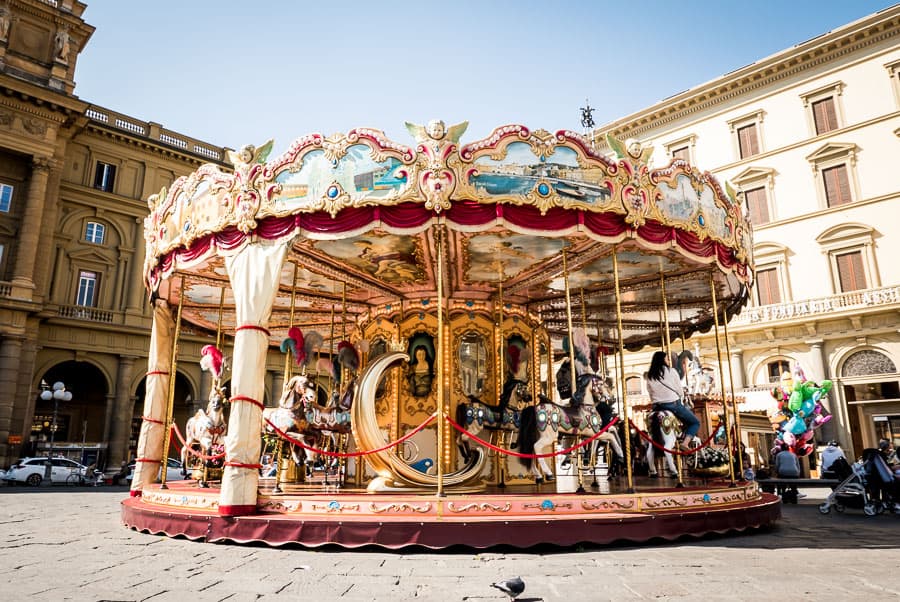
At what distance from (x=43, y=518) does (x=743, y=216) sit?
13085mm

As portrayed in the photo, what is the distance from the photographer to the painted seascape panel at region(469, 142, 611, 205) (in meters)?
7.68

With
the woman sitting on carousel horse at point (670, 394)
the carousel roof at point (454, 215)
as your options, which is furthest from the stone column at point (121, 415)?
the woman sitting on carousel horse at point (670, 394)

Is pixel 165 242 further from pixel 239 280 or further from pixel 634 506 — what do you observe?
pixel 634 506

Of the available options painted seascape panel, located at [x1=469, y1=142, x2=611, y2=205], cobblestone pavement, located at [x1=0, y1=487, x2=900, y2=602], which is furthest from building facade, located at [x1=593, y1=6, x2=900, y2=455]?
cobblestone pavement, located at [x1=0, y1=487, x2=900, y2=602]

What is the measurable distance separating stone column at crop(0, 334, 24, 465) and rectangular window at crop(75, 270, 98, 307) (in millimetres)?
4367

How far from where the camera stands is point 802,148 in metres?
27.5

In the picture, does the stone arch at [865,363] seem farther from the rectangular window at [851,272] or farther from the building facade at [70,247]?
the building facade at [70,247]

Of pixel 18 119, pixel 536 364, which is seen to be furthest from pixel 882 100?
pixel 18 119

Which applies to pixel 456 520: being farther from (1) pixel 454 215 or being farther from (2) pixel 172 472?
(2) pixel 172 472

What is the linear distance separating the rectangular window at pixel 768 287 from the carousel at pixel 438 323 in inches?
633

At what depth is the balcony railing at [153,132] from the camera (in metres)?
30.5

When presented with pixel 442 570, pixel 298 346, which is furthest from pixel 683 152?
pixel 442 570

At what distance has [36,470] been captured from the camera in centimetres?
2230

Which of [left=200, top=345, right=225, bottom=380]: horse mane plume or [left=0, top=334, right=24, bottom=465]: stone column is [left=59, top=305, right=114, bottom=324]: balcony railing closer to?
[left=0, top=334, right=24, bottom=465]: stone column
